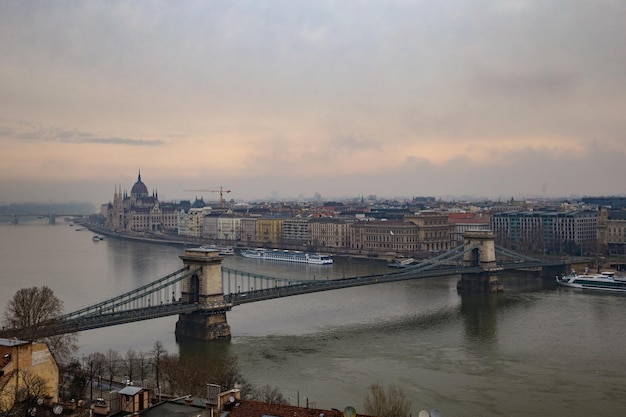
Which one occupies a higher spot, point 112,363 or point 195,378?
point 195,378

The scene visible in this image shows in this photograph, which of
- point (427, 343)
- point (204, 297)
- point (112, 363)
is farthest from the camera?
point (204, 297)

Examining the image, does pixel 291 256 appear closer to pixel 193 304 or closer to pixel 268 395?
pixel 193 304

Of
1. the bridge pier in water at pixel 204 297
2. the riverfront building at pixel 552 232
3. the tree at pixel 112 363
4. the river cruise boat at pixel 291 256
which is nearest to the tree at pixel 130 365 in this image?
the tree at pixel 112 363

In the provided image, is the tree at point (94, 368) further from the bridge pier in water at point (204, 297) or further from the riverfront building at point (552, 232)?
the riverfront building at point (552, 232)

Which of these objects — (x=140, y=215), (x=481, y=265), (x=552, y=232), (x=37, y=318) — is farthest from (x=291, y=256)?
(x=140, y=215)

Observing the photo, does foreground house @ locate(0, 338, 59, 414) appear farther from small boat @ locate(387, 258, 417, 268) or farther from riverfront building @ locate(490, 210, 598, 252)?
riverfront building @ locate(490, 210, 598, 252)

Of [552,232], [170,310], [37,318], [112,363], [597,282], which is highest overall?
[552,232]

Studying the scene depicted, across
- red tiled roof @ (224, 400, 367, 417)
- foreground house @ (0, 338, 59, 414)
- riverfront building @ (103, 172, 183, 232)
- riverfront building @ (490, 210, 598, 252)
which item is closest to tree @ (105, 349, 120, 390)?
foreground house @ (0, 338, 59, 414)
